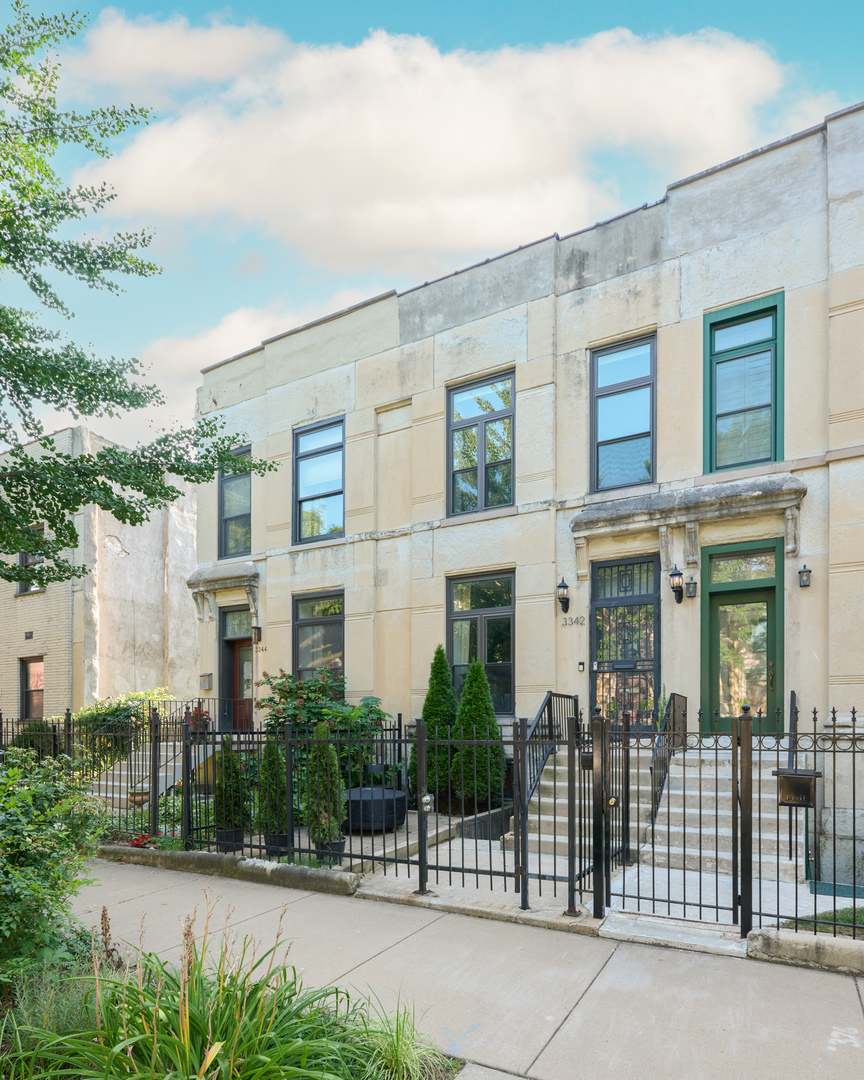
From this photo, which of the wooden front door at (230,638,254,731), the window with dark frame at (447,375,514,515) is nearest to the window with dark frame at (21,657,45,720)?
the wooden front door at (230,638,254,731)

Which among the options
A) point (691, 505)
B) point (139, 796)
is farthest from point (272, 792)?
point (691, 505)

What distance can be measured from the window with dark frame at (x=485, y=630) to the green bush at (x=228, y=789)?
4.21 m

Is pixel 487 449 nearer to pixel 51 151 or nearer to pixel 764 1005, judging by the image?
pixel 51 151

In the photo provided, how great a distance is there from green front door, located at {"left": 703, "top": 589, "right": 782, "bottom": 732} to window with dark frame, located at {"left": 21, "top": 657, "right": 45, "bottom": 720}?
17.4 metres

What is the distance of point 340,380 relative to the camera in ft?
48.1

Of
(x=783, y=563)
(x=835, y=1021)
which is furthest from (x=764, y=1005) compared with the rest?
(x=783, y=563)

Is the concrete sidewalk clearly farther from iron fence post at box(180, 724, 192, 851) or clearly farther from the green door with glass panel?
the green door with glass panel

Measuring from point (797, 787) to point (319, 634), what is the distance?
33.5 ft

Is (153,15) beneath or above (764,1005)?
above

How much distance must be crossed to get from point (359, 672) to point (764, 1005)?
970cm

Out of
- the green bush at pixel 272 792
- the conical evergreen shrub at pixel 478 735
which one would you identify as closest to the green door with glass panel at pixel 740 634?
the conical evergreen shrub at pixel 478 735

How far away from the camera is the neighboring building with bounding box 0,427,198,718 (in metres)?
19.5

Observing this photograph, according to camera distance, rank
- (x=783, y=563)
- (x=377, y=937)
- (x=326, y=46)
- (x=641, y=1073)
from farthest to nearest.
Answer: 1. (x=326, y=46)
2. (x=783, y=563)
3. (x=377, y=937)
4. (x=641, y=1073)

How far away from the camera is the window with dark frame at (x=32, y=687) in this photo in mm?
20359
